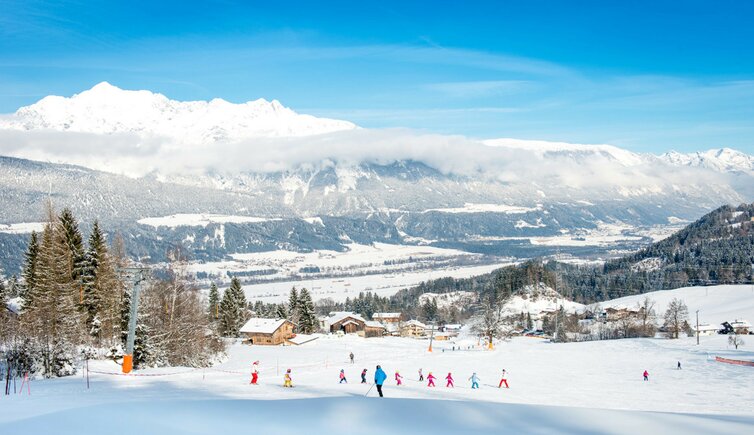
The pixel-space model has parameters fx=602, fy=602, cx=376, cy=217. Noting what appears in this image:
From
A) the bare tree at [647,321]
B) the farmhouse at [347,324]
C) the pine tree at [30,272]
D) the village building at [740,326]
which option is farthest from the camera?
the farmhouse at [347,324]

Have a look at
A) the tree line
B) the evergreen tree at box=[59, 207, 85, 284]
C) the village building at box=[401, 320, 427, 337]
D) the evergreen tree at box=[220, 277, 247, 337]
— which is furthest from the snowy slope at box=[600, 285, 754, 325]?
the evergreen tree at box=[59, 207, 85, 284]

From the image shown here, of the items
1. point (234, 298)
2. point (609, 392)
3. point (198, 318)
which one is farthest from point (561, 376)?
point (234, 298)

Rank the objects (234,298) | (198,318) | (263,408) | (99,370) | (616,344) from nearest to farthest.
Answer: (263,408) < (99,370) < (198,318) < (616,344) < (234,298)

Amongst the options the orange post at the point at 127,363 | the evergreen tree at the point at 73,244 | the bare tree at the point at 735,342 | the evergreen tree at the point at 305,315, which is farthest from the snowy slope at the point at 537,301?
the orange post at the point at 127,363

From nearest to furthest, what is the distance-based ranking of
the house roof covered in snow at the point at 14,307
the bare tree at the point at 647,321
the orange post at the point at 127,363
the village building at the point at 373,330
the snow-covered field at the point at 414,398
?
the snow-covered field at the point at 414,398 < the orange post at the point at 127,363 < the house roof covered in snow at the point at 14,307 < the bare tree at the point at 647,321 < the village building at the point at 373,330

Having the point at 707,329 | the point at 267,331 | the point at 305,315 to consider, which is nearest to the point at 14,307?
the point at 267,331

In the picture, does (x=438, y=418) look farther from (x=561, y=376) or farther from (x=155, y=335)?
(x=561, y=376)

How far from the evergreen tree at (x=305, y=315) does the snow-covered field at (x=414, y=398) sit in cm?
2324

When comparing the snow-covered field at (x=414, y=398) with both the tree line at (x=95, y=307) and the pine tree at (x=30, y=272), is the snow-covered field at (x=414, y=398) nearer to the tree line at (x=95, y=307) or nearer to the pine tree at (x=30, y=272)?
the tree line at (x=95, y=307)

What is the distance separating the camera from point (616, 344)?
75000 mm

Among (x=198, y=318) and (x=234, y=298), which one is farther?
(x=234, y=298)

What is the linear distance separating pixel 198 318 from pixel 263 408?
32.7m

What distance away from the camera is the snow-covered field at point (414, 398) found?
10.7 m

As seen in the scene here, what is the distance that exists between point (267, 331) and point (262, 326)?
2.00 metres
